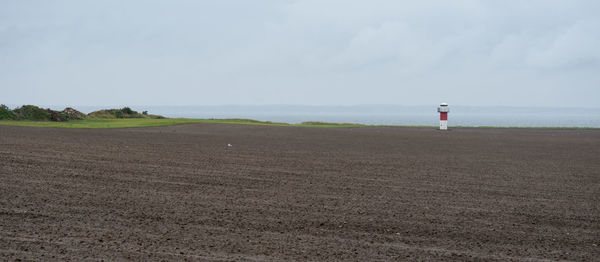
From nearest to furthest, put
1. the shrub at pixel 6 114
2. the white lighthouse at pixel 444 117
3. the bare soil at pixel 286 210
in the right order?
the bare soil at pixel 286 210 → the shrub at pixel 6 114 → the white lighthouse at pixel 444 117

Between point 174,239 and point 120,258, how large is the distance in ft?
2.59

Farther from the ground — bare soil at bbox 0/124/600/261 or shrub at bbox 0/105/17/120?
shrub at bbox 0/105/17/120

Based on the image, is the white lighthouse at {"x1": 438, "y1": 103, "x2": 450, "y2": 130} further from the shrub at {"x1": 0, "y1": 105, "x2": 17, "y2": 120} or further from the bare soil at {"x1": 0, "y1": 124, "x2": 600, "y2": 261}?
the shrub at {"x1": 0, "y1": 105, "x2": 17, "y2": 120}

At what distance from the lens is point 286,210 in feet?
23.8

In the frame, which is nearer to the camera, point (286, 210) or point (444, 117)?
point (286, 210)

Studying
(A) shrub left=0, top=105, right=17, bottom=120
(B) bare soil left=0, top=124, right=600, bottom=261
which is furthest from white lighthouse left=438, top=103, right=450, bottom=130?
(A) shrub left=0, top=105, right=17, bottom=120

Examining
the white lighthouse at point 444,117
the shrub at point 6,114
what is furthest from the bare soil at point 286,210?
the shrub at point 6,114

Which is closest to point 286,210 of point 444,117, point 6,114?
point 444,117

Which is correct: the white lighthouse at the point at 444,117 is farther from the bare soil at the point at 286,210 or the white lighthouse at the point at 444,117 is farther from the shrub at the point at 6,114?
the shrub at the point at 6,114

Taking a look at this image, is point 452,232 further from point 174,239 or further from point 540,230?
point 174,239

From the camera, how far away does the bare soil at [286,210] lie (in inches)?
213

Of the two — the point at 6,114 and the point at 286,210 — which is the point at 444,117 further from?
the point at 286,210

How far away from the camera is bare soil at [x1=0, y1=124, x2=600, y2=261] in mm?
5410

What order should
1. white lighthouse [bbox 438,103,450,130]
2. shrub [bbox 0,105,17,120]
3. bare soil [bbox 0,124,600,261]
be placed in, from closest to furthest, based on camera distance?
bare soil [bbox 0,124,600,261] < shrub [bbox 0,105,17,120] < white lighthouse [bbox 438,103,450,130]
